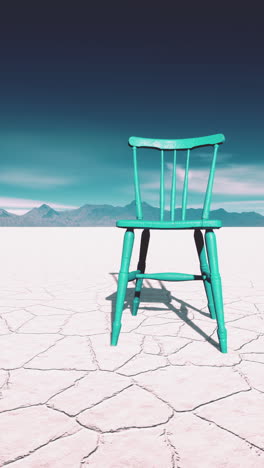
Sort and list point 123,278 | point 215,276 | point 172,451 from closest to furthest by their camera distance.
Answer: point 172,451 → point 215,276 → point 123,278

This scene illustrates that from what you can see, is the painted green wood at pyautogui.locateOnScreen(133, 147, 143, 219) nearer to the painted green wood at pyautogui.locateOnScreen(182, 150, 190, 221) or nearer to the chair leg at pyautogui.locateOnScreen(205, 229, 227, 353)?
the painted green wood at pyautogui.locateOnScreen(182, 150, 190, 221)

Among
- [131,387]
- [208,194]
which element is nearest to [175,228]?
[208,194]

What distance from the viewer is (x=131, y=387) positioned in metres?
1.33

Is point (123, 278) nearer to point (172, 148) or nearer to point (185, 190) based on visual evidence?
point (185, 190)

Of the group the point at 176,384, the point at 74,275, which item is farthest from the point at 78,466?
the point at 74,275

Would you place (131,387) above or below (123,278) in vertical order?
below

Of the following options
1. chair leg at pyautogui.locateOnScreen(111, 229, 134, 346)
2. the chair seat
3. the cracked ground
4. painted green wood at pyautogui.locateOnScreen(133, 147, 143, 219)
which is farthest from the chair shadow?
painted green wood at pyautogui.locateOnScreen(133, 147, 143, 219)

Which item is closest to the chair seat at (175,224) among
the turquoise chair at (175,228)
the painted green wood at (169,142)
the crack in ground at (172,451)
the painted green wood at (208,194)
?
the turquoise chair at (175,228)

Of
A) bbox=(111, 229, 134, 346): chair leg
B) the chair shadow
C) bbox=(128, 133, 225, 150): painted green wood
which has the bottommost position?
the chair shadow

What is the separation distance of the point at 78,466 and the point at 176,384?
1.97 feet

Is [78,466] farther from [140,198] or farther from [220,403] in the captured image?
[140,198]

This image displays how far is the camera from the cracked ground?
95 cm

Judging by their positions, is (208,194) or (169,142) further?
(169,142)

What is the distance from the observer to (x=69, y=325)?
2.19 meters
